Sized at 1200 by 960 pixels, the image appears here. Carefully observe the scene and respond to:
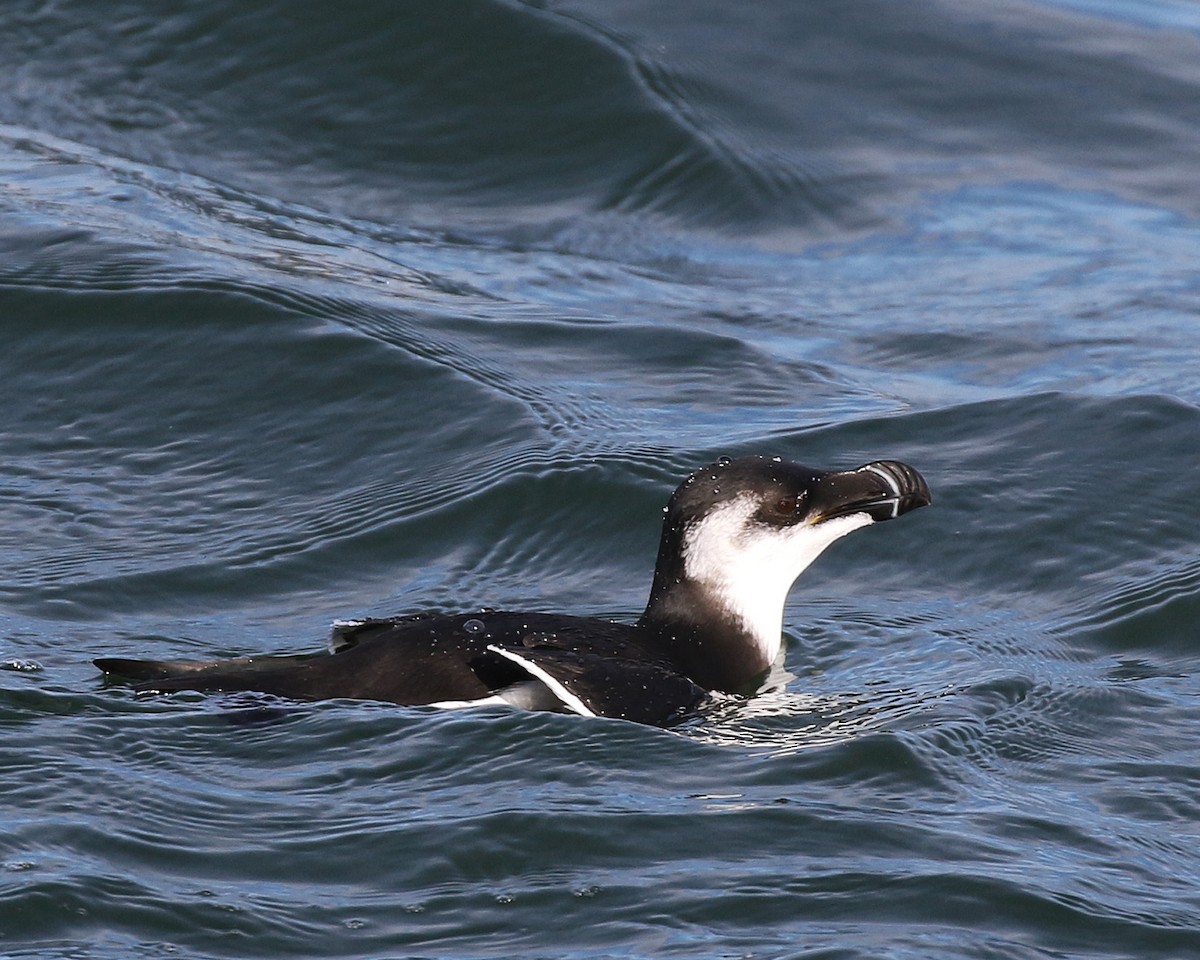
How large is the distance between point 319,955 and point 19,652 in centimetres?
222

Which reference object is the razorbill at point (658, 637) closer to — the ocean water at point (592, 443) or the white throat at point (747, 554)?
the white throat at point (747, 554)

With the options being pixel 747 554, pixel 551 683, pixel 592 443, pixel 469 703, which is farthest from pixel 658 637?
pixel 592 443

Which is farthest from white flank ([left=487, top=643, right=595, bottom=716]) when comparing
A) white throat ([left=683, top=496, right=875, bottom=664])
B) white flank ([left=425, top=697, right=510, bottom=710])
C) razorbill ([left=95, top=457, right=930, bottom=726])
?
white throat ([left=683, top=496, right=875, bottom=664])

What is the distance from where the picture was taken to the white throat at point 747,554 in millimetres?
6289

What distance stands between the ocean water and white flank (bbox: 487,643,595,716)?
8 cm

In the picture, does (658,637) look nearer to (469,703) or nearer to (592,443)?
(469,703)

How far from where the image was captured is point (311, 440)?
8578 mm

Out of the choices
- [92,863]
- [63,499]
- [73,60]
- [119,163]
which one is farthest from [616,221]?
[92,863]

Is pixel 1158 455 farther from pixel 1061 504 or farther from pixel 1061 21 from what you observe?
pixel 1061 21

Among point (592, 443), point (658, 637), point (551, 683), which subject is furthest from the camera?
point (592, 443)

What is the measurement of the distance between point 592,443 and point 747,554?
218cm

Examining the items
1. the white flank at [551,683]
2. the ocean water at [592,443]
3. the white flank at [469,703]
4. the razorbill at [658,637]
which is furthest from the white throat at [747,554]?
the white flank at [469,703]

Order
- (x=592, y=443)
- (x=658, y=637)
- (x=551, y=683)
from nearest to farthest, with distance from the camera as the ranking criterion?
(x=551, y=683), (x=658, y=637), (x=592, y=443)

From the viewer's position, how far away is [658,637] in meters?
6.22
